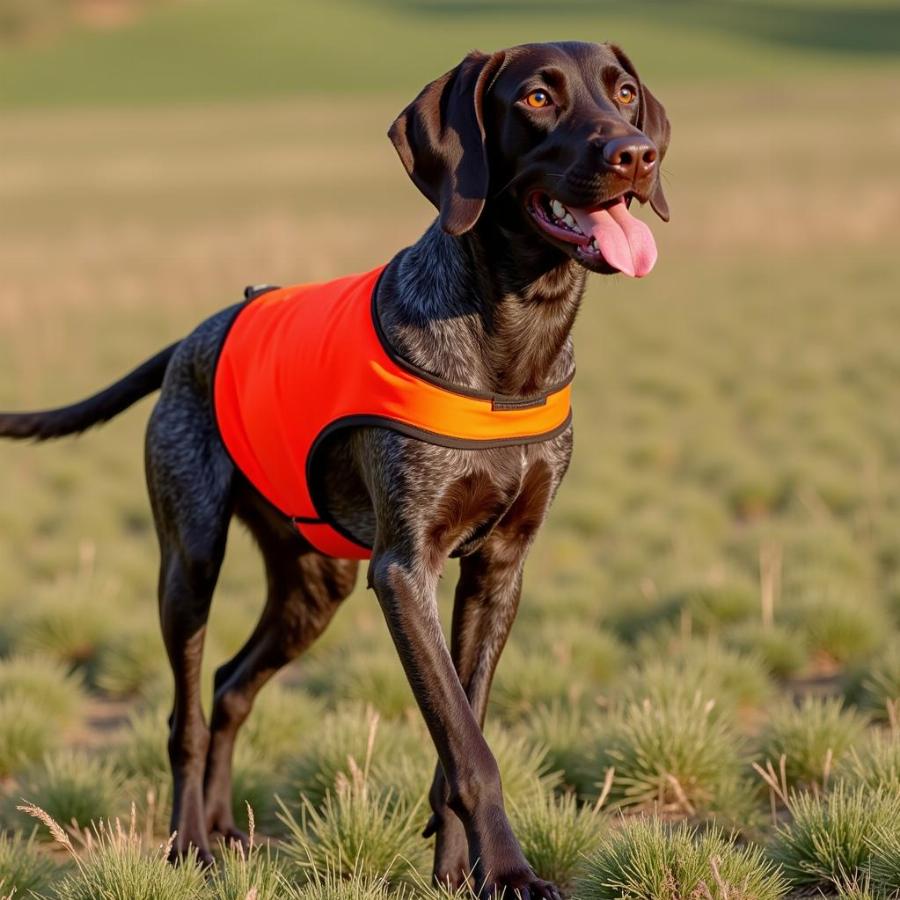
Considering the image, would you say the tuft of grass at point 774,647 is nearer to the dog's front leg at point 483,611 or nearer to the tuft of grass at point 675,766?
the tuft of grass at point 675,766

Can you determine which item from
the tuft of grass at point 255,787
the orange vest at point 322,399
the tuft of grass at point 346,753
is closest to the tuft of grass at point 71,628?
the tuft of grass at point 255,787

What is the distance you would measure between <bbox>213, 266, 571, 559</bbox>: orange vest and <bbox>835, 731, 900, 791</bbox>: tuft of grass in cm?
129

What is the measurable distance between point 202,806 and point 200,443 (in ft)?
3.68

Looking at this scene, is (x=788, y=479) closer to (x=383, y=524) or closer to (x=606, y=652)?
(x=606, y=652)

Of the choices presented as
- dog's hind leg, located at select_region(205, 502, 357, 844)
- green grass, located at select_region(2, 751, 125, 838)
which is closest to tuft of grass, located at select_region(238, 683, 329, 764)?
dog's hind leg, located at select_region(205, 502, 357, 844)

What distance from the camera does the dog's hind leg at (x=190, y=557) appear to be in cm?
457

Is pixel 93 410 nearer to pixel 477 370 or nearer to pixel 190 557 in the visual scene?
pixel 190 557

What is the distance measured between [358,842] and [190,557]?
1105mm

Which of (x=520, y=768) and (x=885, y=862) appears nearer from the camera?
(x=885, y=862)

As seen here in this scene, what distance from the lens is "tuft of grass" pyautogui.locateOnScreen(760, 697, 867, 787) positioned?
15.3 feet

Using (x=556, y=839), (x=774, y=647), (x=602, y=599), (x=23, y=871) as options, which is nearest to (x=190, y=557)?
(x=23, y=871)

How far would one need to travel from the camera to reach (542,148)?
12.0 feet

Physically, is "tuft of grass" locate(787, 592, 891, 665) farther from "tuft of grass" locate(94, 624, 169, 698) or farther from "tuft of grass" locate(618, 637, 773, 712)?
"tuft of grass" locate(94, 624, 169, 698)

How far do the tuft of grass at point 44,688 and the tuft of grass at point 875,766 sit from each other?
10.0ft
